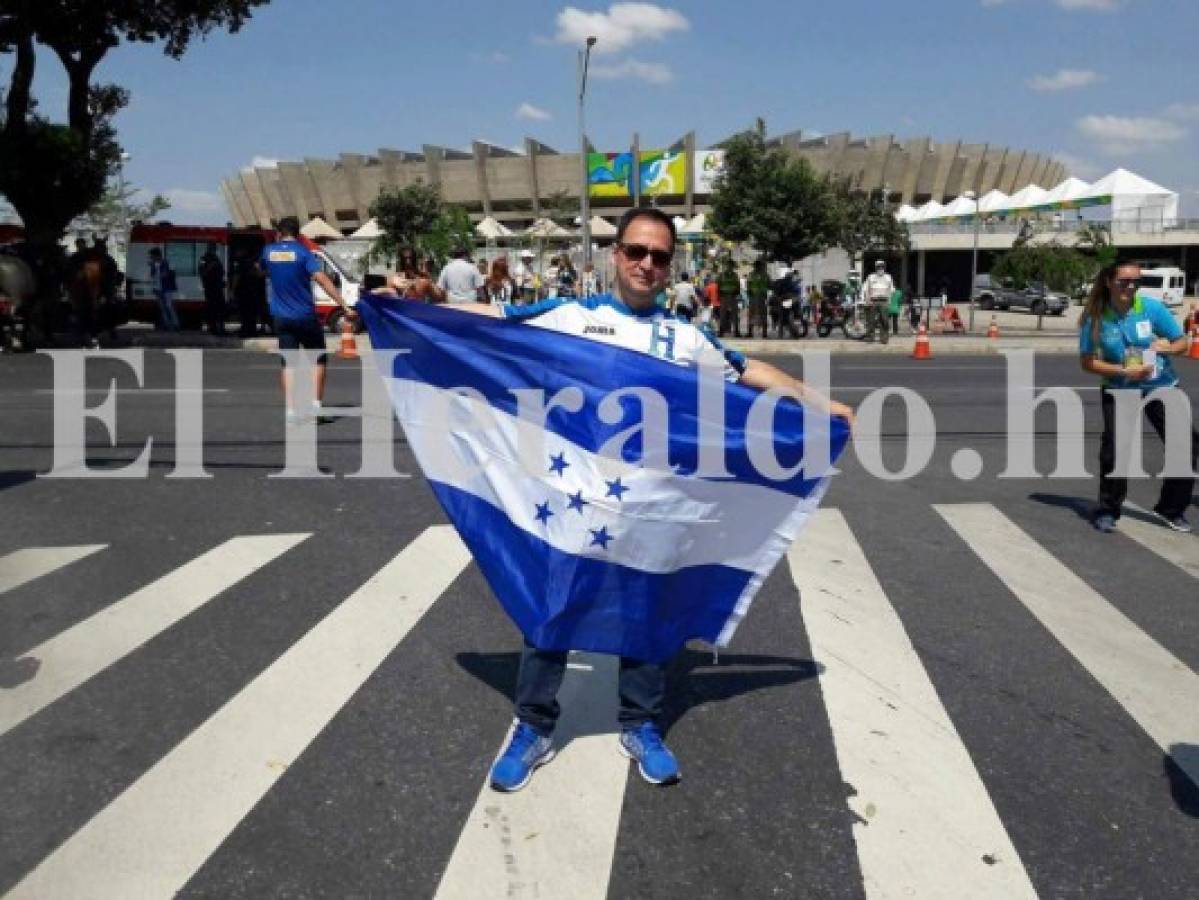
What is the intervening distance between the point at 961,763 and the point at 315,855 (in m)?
2.23

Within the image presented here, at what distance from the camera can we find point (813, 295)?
29.5 meters

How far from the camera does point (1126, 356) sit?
7098 millimetres

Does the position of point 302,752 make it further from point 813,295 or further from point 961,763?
point 813,295

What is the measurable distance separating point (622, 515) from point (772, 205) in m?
33.5

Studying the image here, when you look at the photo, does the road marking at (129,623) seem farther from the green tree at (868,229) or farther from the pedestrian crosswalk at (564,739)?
the green tree at (868,229)

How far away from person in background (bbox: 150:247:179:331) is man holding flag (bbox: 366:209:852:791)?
80.9 ft

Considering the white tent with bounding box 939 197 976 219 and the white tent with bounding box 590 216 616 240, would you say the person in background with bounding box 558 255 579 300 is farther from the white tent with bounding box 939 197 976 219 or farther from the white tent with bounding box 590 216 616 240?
the white tent with bounding box 939 197 976 219

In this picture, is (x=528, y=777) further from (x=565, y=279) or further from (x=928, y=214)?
(x=928, y=214)

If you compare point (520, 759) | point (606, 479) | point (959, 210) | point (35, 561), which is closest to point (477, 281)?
point (35, 561)

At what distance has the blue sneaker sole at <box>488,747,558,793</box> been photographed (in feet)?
11.6

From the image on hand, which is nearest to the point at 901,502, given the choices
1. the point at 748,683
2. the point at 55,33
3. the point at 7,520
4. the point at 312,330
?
the point at 748,683

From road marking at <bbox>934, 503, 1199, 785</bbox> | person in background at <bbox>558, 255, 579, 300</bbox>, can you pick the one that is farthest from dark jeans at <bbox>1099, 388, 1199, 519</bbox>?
person in background at <bbox>558, 255, 579, 300</bbox>

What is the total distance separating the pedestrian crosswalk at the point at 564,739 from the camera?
3.07m

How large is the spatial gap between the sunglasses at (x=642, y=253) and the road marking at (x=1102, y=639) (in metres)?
2.58
